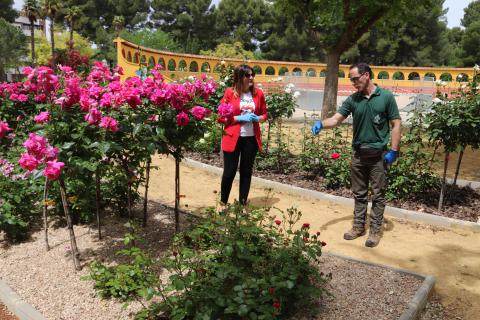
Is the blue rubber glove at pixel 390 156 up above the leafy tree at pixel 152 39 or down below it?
below

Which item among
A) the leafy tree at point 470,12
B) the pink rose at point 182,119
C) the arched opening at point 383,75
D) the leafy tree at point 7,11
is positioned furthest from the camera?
the leafy tree at point 470,12

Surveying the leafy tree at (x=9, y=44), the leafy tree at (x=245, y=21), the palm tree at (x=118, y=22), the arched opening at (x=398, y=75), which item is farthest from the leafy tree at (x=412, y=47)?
the leafy tree at (x=9, y=44)

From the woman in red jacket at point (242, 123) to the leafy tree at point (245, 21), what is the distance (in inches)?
1962

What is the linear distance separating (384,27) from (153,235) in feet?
46.3

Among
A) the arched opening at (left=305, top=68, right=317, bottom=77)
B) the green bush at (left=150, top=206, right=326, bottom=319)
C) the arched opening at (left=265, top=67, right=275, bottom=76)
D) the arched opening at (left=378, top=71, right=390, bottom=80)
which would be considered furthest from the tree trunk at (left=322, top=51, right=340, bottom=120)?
the arched opening at (left=265, top=67, right=275, bottom=76)

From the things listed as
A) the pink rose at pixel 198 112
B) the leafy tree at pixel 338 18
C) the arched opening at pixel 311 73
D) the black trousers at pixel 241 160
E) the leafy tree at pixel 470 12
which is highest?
the leafy tree at pixel 470 12

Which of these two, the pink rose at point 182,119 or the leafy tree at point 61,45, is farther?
the leafy tree at point 61,45

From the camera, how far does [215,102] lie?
847cm

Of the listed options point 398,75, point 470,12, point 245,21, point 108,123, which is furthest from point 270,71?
point 108,123

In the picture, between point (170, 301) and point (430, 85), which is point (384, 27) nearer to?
point (170, 301)

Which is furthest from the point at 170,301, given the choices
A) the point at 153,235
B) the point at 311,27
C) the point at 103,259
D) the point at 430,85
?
the point at 430,85

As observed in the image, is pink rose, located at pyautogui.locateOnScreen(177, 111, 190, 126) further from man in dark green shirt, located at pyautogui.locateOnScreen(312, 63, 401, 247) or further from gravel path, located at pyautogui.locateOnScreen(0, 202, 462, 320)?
man in dark green shirt, located at pyautogui.locateOnScreen(312, 63, 401, 247)

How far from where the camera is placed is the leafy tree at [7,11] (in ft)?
152

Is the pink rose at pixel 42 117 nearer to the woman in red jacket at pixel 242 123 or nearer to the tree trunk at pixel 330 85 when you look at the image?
the woman in red jacket at pixel 242 123
